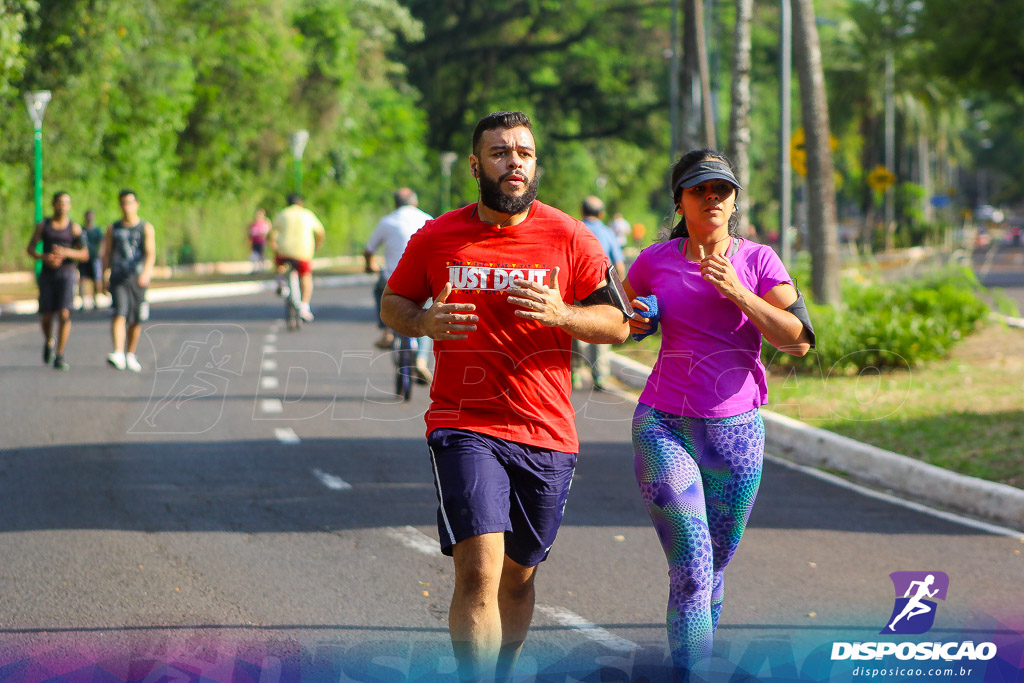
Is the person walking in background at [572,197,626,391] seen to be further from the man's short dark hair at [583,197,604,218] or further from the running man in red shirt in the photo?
the running man in red shirt

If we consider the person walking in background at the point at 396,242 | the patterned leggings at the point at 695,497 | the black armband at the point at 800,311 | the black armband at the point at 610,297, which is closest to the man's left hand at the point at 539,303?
the black armband at the point at 610,297

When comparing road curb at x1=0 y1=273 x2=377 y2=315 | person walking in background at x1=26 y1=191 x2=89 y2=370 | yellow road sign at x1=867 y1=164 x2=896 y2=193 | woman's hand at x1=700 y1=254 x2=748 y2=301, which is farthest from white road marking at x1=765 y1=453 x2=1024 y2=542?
yellow road sign at x1=867 y1=164 x2=896 y2=193

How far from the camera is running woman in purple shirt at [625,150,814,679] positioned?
4.20m

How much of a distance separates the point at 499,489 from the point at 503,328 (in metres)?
0.52

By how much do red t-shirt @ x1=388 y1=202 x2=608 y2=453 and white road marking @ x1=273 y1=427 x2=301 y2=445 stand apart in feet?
20.4

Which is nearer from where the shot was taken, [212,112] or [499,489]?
[499,489]

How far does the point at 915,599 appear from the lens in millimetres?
5441

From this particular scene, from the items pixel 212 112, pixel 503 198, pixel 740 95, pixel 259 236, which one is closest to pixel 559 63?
pixel 212 112

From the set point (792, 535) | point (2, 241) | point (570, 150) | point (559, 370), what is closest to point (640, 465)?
point (559, 370)

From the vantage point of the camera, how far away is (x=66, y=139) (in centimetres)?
3116

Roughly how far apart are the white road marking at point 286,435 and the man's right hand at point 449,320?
21.0 ft

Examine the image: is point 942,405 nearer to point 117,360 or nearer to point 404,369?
point 404,369

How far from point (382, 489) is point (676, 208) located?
416cm

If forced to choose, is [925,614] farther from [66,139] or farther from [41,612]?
[66,139]
